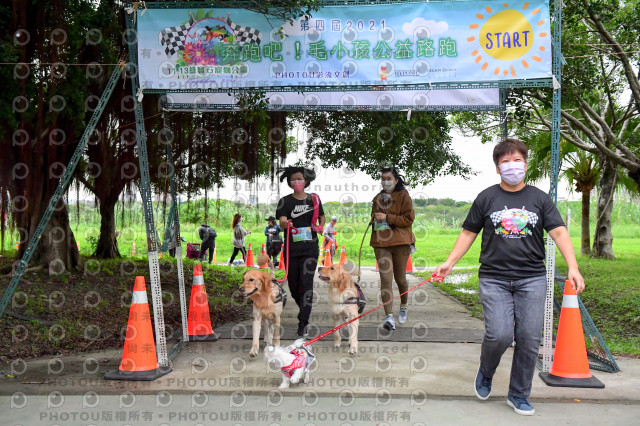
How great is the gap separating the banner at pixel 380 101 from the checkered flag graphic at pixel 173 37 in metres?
1.61

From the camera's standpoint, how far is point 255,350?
5938mm

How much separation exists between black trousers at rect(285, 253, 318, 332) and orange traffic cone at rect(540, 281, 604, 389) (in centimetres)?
260

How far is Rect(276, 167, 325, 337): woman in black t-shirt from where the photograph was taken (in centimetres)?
667

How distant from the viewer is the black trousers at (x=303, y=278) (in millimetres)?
6676

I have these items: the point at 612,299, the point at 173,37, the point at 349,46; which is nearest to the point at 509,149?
the point at 349,46

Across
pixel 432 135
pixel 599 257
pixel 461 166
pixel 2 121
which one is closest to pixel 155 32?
pixel 2 121

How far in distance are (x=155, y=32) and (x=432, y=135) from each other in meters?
7.02

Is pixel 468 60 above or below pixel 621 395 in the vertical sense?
above

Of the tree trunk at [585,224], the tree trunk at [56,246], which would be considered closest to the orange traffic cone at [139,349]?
the tree trunk at [56,246]

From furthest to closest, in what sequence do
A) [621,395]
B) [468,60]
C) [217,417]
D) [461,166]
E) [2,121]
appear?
1. [461,166]
2. [2,121]
3. [468,60]
4. [621,395]
5. [217,417]

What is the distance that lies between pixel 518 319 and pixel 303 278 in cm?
291

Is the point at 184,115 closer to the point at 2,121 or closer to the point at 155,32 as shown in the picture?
the point at 2,121

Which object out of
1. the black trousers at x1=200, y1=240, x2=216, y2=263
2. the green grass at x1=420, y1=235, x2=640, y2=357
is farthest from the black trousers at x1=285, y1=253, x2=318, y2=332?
the black trousers at x1=200, y1=240, x2=216, y2=263

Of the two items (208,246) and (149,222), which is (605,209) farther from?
(149,222)
